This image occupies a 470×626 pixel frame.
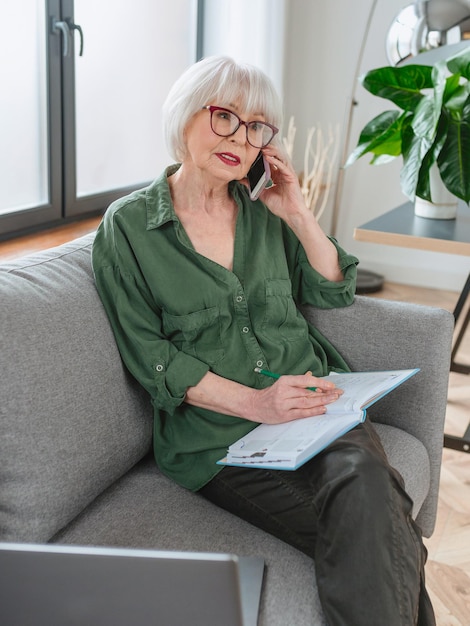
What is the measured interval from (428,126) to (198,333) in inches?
42.5

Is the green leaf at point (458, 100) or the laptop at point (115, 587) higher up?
the green leaf at point (458, 100)

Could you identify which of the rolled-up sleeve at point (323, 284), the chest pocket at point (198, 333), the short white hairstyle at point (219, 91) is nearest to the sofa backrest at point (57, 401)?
the chest pocket at point (198, 333)

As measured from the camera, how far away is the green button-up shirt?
4.91 ft

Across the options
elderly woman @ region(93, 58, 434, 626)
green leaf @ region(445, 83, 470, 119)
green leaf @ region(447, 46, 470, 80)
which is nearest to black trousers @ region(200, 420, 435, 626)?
elderly woman @ region(93, 58, 434, 626)

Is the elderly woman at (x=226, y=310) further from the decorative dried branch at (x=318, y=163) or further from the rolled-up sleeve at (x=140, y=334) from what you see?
the decorative dried branch at (x=318, y=163)

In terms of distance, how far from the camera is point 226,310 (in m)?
1.57

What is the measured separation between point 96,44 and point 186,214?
67.6 inches

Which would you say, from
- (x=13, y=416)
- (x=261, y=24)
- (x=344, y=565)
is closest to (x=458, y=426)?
(x=344, y=565)

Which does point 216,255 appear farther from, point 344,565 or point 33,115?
point 33,115

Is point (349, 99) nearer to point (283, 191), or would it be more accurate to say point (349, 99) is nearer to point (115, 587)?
point (283, 191)

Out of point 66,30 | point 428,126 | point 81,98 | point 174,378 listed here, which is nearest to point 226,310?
point 174,378

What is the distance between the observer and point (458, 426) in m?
2.72

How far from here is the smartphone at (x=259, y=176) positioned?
1.66 metres

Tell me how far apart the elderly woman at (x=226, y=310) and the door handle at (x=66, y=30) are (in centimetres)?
128
